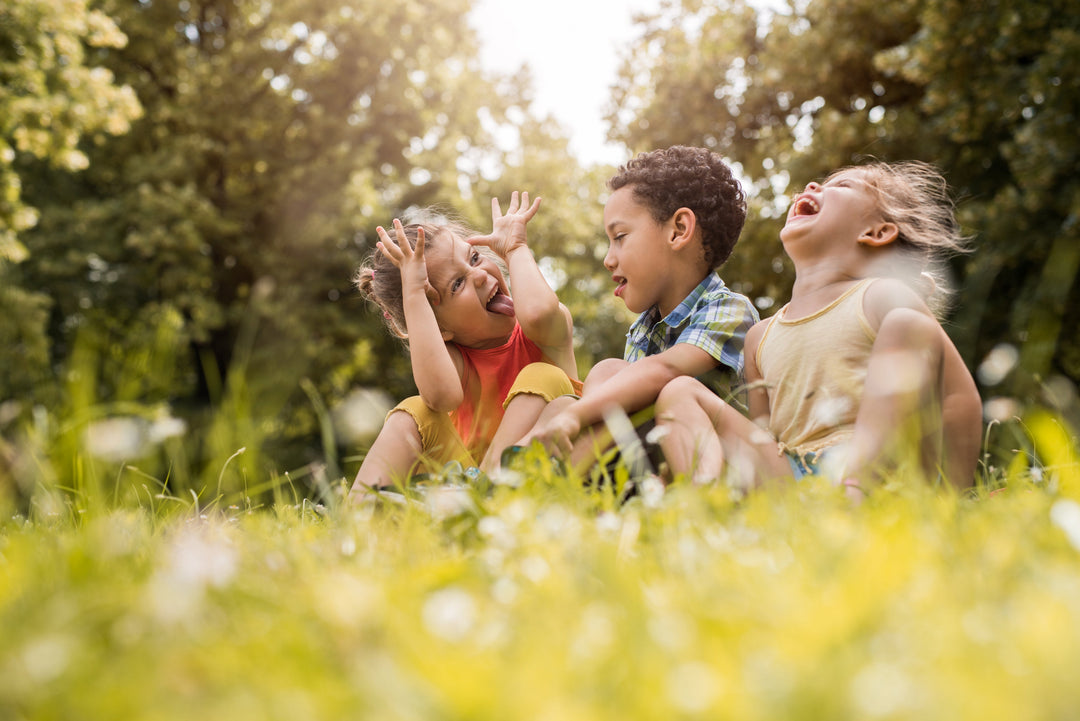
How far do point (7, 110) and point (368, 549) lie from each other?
444 inches

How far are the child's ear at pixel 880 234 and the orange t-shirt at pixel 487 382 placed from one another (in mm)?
1482

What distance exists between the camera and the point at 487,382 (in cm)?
368

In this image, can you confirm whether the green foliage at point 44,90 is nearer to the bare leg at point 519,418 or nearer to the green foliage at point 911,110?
the green foliage at point 911,110

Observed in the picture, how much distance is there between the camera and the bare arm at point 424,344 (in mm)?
3229

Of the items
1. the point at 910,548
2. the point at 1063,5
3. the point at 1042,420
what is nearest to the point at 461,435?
the point at 1042,420

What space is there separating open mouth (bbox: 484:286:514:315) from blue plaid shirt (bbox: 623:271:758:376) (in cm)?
59

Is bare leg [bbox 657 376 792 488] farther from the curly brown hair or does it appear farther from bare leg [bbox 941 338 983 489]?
the curly brown hair

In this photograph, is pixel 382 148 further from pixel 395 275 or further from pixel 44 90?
pixel 395 275

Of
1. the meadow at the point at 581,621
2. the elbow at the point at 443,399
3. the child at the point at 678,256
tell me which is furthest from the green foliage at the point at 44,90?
the meadow at the point at 581,621

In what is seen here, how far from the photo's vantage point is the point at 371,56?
1631 cm

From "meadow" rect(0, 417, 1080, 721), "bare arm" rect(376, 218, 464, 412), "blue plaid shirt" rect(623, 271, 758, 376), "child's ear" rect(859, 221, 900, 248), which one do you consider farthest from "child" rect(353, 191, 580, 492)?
"meadow" rect(0, 417, 1080, 721)

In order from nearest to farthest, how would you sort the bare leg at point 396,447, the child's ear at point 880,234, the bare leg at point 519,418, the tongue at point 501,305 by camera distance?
the child's ear at point 880,234, the bare leg at point 519,418, the bare leg at point 396,447, the tongue at point 501,305

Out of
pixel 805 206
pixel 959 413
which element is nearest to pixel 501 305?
pixel 805 206

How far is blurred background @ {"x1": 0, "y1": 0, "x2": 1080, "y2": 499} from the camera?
907 cm
